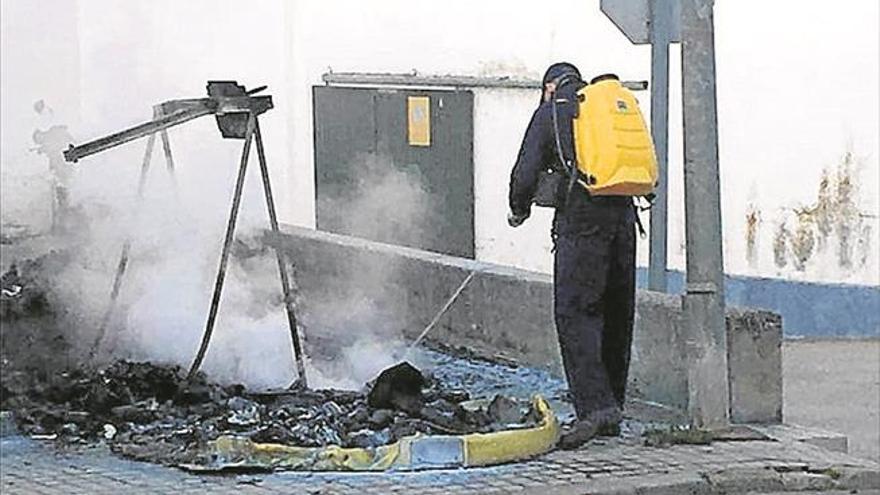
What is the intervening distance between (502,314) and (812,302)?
3.64 m

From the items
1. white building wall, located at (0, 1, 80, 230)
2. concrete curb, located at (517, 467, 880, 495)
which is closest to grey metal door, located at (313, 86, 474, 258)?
white building wall, located at (0, 1, 80, 230)

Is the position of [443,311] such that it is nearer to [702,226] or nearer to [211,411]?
[211,411]

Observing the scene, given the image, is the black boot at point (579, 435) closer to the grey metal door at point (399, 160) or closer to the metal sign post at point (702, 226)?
the metal sign post at point (702, 226)

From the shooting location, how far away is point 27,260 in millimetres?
10352

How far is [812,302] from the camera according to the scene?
1291cm

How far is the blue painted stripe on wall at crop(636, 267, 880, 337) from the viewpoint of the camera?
12781mm

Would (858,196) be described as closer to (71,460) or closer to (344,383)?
(344,383)

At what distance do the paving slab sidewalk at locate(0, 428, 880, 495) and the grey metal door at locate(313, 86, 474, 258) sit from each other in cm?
565

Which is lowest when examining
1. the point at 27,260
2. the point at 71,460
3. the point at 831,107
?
the point at 71,460

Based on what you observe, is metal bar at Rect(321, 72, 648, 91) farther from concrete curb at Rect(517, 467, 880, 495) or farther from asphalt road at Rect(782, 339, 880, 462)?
concrete curb at Rect(517, 467, 880, 495)

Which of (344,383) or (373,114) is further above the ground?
(373,114)

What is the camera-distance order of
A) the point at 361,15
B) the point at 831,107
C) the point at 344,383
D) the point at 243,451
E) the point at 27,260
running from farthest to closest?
the point at 361,15 → the point at 831,107 → the point at 27,260 → the point at 344,383 → the point at 243,451

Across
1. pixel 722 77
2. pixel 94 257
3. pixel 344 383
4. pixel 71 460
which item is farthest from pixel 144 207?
pixel 722 77

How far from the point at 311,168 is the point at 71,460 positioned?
7.49 metres
